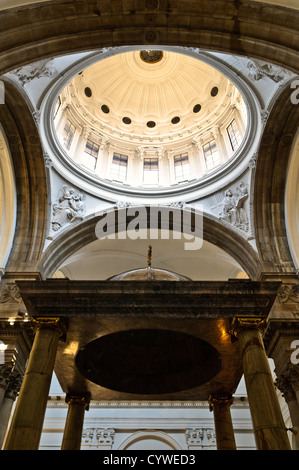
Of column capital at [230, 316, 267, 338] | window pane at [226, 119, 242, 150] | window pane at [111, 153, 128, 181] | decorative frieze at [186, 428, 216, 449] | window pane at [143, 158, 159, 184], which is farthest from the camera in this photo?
window pane at [143, 158, 159, 184]

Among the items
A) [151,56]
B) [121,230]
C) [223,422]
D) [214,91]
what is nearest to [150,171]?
[121,230]

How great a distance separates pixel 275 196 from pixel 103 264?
30.1ft

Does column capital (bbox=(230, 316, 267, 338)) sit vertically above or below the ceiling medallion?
below

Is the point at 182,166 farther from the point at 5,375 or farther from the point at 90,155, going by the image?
the point at 5,375

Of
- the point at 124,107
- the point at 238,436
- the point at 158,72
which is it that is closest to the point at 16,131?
the point at 124,107

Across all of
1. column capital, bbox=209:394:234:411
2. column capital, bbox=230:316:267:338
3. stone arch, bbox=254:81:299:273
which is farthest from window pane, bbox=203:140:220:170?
column capital, bbox=230:316:267:338

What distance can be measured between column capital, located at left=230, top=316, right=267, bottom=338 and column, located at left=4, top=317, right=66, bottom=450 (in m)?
3.40

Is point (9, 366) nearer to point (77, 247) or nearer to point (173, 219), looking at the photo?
point (77, 247)

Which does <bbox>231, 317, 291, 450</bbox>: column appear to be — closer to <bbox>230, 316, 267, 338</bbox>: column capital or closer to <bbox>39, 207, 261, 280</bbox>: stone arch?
<bbox>230, 316, 267, 338</bbox>: column capital

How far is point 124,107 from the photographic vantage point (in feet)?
70.4

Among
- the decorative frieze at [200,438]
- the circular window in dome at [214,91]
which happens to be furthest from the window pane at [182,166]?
the decorative frieze at [200,438]

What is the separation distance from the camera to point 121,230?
17.7 m

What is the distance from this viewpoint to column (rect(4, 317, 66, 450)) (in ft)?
19.5

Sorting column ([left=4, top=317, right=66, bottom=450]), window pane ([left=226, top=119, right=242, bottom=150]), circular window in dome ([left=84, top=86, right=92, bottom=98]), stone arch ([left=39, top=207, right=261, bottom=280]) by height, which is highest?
circular window in dome ([left=84, top=86, right=92, bottom=98])
